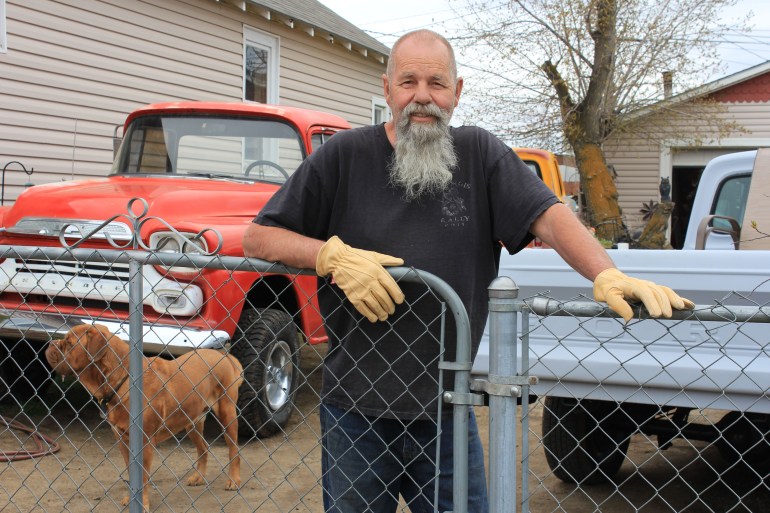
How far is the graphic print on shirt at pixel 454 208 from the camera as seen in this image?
91.6 inches

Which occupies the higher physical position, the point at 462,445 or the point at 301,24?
the point at 301,24

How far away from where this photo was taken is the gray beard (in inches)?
90.4

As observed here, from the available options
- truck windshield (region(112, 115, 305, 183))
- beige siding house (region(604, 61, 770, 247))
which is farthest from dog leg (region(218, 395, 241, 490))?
beige siding house (region(604, 61, 770, 247))

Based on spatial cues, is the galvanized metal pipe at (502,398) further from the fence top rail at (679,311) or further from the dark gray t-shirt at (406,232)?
the dark gray t-shirt at (406,232)

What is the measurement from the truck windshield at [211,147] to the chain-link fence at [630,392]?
9.40 feet

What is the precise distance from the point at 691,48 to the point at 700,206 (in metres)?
14.2

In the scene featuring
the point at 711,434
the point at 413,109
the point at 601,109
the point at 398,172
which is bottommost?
the point at 711,434

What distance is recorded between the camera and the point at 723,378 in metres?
3.52

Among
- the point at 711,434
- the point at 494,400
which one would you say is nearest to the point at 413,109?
the point at 494,400

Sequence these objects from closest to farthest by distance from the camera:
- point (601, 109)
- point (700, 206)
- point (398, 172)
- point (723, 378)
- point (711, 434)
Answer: point (398, 172) < point (723, 378) < point (711, 434) < point (700, 206) < point (601, 109)

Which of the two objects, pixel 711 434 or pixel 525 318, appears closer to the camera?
pixel 525 318

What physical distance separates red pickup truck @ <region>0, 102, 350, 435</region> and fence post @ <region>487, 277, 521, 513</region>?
1968mm

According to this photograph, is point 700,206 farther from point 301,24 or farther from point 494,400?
point 301,24

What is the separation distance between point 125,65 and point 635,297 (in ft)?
29.1
